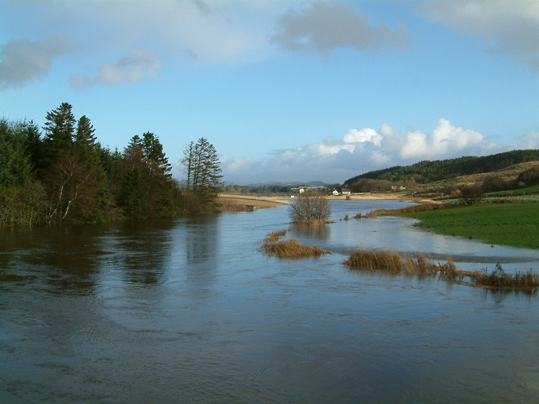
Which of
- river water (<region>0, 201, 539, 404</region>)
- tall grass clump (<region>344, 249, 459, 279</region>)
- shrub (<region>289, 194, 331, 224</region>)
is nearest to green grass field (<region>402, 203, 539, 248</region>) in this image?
river water (<region>0, 201, 539, 404</region>)

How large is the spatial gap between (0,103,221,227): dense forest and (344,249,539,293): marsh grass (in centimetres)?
3004

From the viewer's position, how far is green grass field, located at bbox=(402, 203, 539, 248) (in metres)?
25.0

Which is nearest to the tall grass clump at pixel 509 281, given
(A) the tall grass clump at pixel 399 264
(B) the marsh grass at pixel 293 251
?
(A) the tall grass clump at pixel 399 264

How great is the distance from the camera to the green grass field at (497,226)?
25.0m

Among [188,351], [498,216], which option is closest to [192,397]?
[188,351]

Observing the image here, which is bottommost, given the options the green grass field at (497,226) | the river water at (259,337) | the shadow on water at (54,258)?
the river water at (259,337)

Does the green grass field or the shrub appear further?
the shrub

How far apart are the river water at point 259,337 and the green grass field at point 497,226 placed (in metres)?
6.94

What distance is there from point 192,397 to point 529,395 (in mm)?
5710

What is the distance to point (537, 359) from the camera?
8.62 m

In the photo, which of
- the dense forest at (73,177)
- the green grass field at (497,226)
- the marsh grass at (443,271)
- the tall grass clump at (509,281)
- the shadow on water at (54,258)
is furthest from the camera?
the dense forest at (73,177)

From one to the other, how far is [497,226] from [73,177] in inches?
1460

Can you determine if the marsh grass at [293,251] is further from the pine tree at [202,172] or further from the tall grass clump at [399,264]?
the pine tree at [202,172]

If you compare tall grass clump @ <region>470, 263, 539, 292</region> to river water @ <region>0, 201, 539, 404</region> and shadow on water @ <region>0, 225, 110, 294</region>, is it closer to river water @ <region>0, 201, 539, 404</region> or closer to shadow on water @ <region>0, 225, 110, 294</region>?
river water @ <region>0, 201, 539, 404</region>
